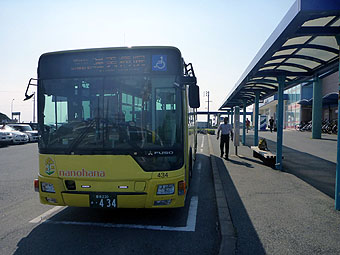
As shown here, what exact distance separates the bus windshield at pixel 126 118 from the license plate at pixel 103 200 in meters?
0.64

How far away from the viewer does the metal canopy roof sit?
4086mm

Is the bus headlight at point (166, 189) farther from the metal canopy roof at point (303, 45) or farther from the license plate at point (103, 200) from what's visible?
the metal canopy roof at point (303, 45)

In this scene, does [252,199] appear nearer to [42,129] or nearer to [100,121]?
[100,121]

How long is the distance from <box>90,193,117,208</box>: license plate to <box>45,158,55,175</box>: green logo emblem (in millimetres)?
761

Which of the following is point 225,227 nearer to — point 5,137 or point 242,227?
point 242,227

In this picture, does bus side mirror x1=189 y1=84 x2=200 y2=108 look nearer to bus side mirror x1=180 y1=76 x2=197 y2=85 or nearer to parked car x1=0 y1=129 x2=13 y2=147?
bus side mirror x1=180 y1=76 x2=197 y2=85

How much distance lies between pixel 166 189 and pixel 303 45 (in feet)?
14.8

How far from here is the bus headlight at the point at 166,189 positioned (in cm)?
398

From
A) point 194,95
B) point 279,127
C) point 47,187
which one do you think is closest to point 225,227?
point 194,95

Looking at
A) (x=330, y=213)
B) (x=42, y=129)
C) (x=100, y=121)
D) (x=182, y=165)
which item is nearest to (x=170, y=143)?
(x=182, y=165)

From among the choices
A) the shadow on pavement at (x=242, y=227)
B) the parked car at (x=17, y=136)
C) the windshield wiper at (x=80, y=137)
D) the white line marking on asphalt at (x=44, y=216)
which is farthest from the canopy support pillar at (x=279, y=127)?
the parked car at (x=17, y=136)

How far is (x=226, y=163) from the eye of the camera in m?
9.98

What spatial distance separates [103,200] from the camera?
401 cm

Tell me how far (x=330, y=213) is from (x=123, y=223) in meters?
3.60
